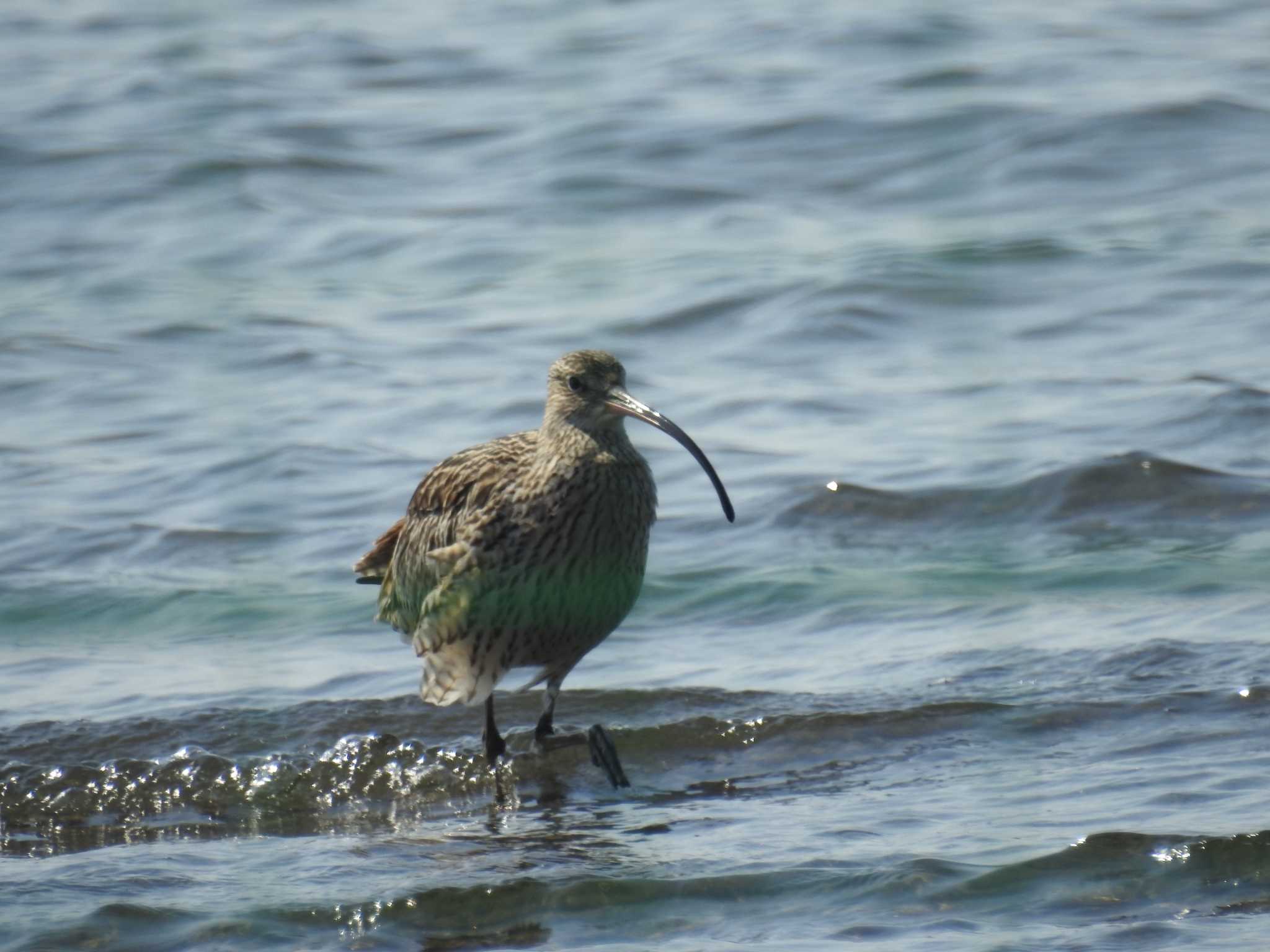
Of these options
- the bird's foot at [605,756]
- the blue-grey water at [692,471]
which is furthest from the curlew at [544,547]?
the blue-grey water at [692,471]

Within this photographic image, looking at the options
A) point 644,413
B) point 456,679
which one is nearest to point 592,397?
point 644,413

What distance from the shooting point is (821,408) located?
10.2 meters

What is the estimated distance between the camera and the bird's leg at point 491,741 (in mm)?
6676

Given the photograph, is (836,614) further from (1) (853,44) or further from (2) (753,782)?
(1) (853,44)

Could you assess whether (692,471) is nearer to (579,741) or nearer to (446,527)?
(446,527)

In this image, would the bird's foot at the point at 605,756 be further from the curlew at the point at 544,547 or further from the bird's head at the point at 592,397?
the bird's head at the point at 592,397

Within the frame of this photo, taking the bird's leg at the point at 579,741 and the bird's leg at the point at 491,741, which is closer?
the bird's leg at the point at 579,741

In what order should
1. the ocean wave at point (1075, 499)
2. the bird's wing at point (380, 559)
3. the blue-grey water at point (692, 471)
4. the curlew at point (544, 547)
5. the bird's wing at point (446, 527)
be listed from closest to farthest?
the blue-grey water at point (692, 471), the curlew at point (544, 547), the bird's wing at point (446, 527), the bird's wing at point (380, 559), the ocean wave at point (1075, 499)

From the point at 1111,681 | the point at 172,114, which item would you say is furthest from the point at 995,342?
the point at 172,114

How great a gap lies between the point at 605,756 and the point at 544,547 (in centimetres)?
64

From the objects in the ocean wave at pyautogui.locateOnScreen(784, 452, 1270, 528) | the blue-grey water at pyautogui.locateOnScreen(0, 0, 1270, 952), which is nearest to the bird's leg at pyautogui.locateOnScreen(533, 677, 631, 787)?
the blue-grey water at pyautogui.locateOnScreen(0, 0, 1270, 952)

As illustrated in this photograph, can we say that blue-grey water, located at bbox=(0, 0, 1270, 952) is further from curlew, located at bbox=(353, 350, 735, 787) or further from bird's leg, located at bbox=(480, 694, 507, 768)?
curlew, located at bbox=(353, 350, 735, 787)

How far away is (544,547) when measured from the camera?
20.8 feet

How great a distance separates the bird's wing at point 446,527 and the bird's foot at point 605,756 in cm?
55
